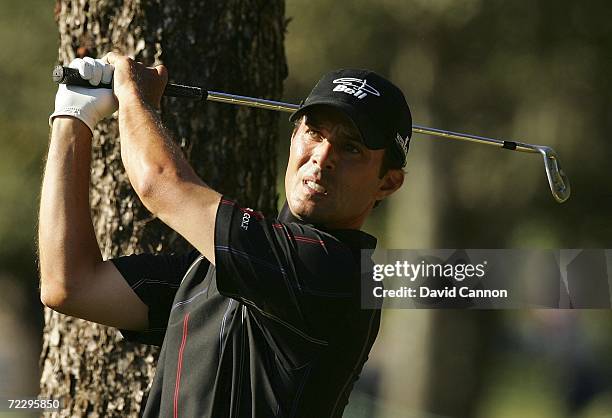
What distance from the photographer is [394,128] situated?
119 inches

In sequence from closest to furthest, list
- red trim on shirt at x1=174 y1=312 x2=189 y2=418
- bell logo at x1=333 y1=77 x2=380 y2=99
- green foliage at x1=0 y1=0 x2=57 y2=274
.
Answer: red trim on shirt at x1=174 y1=312 x2=189 y2=418 < bell logo at x1=333 y1=77 x2=380 y2=99 < green foliage at x1=0 y1=0 x2=57 y2=274

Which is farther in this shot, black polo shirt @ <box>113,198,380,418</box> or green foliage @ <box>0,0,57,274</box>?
green foliage @ <box>0,0,57,274</box>

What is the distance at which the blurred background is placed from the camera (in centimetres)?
1246

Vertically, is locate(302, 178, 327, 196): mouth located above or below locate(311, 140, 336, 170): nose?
below

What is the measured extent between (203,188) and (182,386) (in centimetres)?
51

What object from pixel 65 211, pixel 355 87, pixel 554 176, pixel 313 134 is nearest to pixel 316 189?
pixel 313 134

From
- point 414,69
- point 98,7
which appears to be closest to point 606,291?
point 98,7

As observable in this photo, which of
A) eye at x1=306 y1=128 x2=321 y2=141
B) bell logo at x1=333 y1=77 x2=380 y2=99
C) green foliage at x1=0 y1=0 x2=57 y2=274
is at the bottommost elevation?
eye at x1=306 y1=128 x2=321 y2=141

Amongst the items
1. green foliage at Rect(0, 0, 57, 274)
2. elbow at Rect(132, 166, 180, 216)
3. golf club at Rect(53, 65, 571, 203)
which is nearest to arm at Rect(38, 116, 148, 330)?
golf club at Rect(53, 65, 571, 203)

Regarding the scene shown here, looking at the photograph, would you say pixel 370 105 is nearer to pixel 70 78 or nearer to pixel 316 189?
pixel 316 189

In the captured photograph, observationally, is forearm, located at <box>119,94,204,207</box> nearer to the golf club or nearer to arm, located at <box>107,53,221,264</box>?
arm, located at <box>107,53,221,264</box>

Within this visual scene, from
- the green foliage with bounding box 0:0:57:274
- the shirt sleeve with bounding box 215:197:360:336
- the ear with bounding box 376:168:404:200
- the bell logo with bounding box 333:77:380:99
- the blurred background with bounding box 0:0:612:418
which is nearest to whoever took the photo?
the shirt sleeve with bounding box 215:197:360:336

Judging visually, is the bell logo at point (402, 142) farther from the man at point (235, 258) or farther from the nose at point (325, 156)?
the nose at point (325, 156)

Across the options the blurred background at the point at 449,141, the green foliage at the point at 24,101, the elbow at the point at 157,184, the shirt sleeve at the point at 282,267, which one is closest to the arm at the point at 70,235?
the elbow at the point at 157,184
